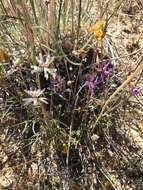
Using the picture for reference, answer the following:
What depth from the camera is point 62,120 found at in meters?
1.43

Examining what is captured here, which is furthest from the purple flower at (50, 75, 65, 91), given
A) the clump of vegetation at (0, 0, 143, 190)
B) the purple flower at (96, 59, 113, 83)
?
the purple flower at (96, 59, 113, 83)

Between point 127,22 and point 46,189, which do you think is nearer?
point 46,189

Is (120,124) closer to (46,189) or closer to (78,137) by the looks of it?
(78,137)

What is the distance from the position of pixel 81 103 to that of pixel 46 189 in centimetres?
30

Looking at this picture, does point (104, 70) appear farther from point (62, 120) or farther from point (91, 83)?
point (62, 120)

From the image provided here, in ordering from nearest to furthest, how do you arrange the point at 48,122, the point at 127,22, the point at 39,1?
the point at 48,122, the point at 39,1, the point at 127,22

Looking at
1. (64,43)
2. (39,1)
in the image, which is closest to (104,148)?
(64,43)

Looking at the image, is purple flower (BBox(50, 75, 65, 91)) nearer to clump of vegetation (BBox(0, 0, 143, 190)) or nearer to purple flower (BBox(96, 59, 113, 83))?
clump of vegetation (BBox(0, 0, 143, 190))

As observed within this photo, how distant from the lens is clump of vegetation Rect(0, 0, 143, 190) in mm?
1377

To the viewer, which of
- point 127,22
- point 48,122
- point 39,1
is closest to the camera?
point 48,122

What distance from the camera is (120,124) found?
1.48 meters

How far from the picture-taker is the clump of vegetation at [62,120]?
1.38 meters

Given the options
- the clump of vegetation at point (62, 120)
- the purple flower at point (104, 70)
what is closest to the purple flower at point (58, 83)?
the clump of vegetation at point (62, 120)

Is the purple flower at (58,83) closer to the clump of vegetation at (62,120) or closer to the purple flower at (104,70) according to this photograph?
the clump of vegetation at (62,120)
